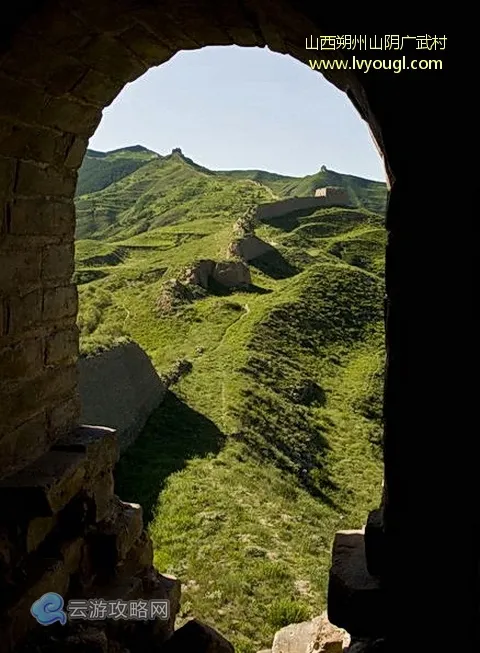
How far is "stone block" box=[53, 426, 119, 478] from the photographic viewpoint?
311 cm

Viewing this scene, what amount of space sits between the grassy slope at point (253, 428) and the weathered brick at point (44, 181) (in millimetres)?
3542

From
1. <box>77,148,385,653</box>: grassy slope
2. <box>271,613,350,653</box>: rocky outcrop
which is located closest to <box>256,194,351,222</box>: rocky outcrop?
<box>77,148,385,653</box>: grassy slope

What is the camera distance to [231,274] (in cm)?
1714

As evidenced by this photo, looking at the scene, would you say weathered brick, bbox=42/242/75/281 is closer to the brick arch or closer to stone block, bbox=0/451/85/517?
the brick arch

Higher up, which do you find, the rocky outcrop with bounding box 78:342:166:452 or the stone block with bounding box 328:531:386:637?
the stone block with bounding box 328:531:386:637

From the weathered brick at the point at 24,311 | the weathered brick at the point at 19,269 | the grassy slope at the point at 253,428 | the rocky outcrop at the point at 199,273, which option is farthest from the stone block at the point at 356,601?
the rocky outcrop at the point at 199,273

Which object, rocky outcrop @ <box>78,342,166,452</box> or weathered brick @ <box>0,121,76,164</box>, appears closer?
weathered brick @ <box>0,121,76,164</box>

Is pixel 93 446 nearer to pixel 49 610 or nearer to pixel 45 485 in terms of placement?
pixel 45 485

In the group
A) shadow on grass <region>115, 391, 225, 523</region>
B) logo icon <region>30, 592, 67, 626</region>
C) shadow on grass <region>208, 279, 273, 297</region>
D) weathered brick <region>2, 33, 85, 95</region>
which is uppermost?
weathered brick <region>2, 33, 85, 95</region>

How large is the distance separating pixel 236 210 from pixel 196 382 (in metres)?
18.4

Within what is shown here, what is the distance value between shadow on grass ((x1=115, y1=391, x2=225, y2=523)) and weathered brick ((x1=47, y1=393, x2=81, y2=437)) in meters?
3.90

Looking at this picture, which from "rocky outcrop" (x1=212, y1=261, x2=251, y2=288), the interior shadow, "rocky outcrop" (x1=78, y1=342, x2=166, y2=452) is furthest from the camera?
the interior shadow

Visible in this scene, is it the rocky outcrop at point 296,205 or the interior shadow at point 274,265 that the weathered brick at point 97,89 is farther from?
the rocky outcrop at point 296,205

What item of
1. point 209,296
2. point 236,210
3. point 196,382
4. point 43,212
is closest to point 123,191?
A: point 236,210
